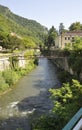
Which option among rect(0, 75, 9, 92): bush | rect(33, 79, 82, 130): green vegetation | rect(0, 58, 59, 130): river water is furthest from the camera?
rect(0, 75, 9, 92): bush

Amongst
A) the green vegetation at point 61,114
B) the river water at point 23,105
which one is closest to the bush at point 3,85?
the river water at point 23,105

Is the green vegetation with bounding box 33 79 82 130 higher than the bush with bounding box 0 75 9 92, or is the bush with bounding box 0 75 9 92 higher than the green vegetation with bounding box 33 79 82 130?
the green vegetation with bounding box 33 79 82 130

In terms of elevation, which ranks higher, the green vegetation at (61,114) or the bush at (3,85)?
the green vegetation at (61,114)

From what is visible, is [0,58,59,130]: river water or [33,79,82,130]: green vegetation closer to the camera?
[33,79,82,130]: green vegetation

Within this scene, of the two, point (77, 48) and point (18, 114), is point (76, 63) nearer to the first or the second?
point (77, 48)

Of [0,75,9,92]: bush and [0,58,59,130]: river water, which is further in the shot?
[0,75,9,92]: bush


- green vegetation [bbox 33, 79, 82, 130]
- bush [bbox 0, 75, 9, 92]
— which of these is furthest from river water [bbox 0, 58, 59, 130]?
green vegetation [bbox 33, 79, 82, 130]

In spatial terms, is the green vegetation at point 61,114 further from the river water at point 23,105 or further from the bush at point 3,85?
the bush at point 3,85

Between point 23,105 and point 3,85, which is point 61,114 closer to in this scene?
point 23,105

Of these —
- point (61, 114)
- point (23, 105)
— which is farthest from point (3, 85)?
point (61, 114)

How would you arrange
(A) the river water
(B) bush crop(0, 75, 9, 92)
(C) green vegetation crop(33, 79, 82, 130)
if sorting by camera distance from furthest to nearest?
(B) bush crop(0, 75, 9, 92)
(A) the river water
(C) green vegetation crop(33, 79, 82, 130)

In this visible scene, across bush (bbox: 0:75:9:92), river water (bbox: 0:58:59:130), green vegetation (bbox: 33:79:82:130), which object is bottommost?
river water (bbox: 0:58:59:130)

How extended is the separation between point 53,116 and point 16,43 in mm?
48798

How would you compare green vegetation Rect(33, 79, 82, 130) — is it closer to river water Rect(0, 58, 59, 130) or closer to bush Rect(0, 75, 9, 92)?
river water Rect(0, 58, 59, 130)
